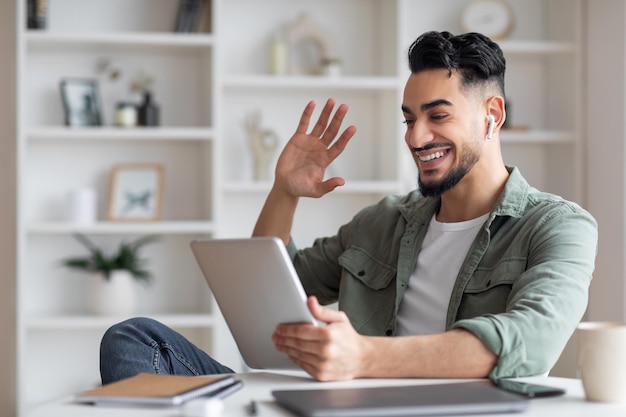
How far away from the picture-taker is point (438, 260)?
2.00 metres

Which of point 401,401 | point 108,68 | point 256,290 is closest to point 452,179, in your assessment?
point 256,290

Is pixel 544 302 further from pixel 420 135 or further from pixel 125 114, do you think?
pixel 125 114

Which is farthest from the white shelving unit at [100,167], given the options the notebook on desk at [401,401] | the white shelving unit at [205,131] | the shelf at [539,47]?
the notebook on desk at [401,401]

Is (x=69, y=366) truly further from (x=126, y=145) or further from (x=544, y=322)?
(x=544, y=322)

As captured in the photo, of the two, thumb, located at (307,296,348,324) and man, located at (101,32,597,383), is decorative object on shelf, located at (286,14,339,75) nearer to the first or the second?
man, located at (101,32,597,383)

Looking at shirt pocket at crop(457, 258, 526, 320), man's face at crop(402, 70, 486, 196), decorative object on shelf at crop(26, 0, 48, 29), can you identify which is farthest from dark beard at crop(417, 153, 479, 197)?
decorative object on shelf at crop(26, 0, 48, 29)

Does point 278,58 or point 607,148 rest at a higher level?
point 278,58

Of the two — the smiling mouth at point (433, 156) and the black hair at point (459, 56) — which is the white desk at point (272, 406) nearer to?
the smiling mouth at point (433, 156)

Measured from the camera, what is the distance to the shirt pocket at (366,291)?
6.63 feet

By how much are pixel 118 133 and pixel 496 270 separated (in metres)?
2.01

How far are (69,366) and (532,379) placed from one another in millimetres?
2621
